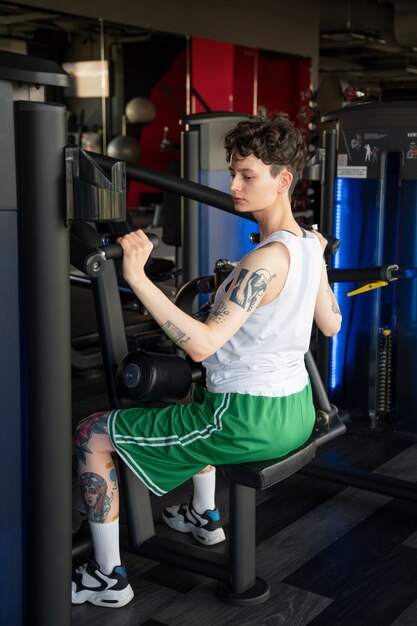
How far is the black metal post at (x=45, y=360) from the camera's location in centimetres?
150

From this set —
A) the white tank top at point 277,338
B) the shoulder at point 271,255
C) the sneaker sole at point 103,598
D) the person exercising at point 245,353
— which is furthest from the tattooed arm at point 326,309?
the sneaker sole at point 103,598

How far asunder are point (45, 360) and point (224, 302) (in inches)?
17.7

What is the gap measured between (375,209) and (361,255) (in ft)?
0.70

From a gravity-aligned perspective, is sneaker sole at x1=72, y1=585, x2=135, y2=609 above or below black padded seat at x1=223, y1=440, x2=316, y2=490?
below

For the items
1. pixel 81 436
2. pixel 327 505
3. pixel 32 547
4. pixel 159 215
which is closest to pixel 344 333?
pixel 327 505

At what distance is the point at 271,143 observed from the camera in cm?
190

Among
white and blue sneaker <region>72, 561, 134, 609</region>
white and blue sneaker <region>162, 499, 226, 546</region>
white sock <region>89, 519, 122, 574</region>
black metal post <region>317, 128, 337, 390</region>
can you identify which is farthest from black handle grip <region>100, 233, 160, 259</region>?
black metal post <region>317, 128, 337, 390</region>

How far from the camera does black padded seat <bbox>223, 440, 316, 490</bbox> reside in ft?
6.31

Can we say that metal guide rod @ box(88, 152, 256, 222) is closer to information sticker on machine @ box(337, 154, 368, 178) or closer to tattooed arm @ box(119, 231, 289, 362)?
tattooed arm @ box(119, 231, 289, 362)

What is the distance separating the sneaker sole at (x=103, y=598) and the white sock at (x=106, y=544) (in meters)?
0.06

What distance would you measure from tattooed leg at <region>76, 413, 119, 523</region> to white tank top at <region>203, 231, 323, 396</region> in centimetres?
31

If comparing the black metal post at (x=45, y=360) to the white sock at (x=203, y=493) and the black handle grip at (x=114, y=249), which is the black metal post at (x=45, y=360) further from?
the white sock at (x=203, y=493)

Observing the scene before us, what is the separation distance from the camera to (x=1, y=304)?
154 cm

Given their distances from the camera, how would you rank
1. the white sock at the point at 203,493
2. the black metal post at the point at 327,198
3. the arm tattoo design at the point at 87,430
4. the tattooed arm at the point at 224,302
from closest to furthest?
the tattooed arm at the point at 224,302 < the arm tattoo design at the point at 87,430 < the white sock at the point at 203,493 < the black metal post at the point at 327,198
